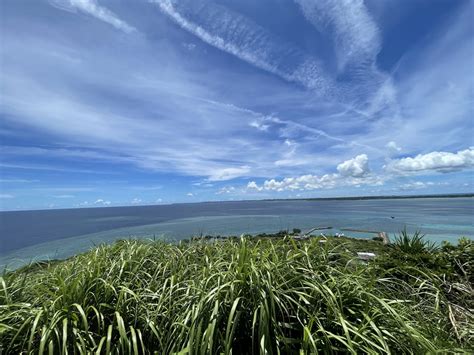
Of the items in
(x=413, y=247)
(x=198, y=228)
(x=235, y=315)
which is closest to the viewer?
(x=235, y=315)

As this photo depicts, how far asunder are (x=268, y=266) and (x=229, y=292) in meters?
0.41

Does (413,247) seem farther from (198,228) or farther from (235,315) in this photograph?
(198,228)

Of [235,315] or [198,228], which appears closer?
[235,315]

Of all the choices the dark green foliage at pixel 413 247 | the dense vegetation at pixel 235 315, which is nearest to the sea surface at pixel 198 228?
the dark green foliage at pixel 413 247

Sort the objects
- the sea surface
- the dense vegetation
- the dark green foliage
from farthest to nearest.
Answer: the sea surface
the dark green foliage
the dense vegetation

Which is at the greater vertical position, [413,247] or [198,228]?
[198,228]

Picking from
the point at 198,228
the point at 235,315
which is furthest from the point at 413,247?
the point at 198,228

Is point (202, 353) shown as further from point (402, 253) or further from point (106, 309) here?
point (402, 253)

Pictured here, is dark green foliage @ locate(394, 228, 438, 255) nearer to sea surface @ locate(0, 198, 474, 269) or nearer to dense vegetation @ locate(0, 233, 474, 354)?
sea surface @ locate(0, 198, 474, 269)

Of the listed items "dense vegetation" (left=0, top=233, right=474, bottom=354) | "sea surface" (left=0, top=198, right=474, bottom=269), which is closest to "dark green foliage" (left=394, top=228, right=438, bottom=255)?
"sea surface" (left=0, top=198, right=474, bottom=269)

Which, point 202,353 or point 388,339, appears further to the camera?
point 388,339

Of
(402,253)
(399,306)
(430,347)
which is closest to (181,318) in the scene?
(430,347)

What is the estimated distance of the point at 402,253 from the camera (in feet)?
13.0

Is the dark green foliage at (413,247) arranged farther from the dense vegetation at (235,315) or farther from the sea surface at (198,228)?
the dense vegetation at (235,315)
